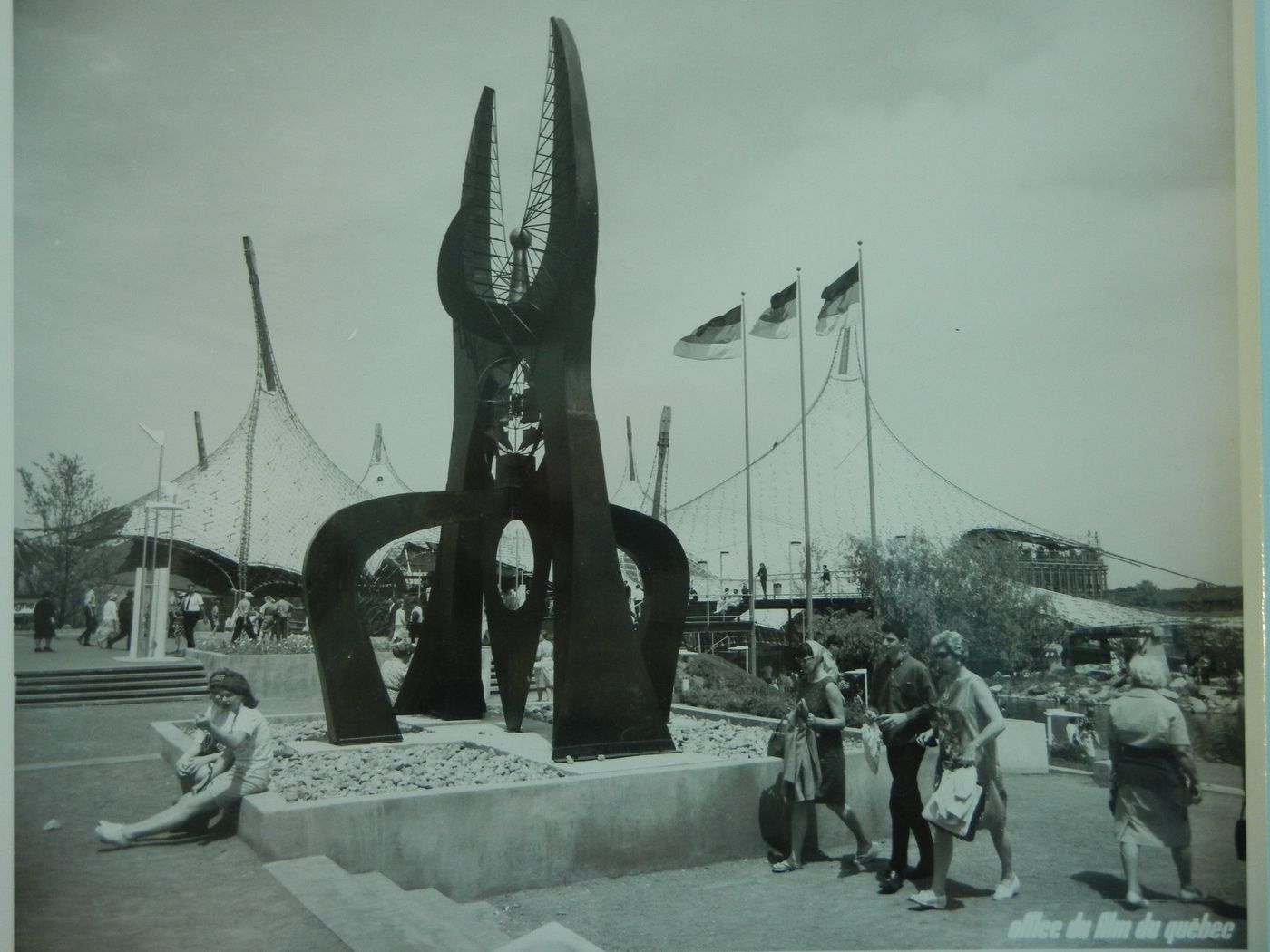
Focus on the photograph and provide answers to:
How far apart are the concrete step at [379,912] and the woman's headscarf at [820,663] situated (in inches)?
67.5

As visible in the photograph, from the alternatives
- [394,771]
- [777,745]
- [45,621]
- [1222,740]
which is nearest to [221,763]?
[394,771]

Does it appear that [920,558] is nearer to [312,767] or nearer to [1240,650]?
[1240,650]

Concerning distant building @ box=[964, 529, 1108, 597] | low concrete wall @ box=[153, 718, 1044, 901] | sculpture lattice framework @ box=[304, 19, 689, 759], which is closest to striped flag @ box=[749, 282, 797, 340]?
sculpture lattice framework @ box=[304, 19, 689, 759]

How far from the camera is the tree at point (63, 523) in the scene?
4723 millimetres

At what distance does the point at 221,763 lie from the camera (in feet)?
14.8

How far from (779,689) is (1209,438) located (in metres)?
2.78

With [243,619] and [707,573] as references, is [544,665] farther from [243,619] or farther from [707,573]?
[243,619]

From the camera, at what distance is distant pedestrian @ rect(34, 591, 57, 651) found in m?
4.77

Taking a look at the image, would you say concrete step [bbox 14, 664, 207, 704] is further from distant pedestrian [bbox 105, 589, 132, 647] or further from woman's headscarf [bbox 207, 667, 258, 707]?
woman's headscarf [bbox 207, 667, 258, 707]

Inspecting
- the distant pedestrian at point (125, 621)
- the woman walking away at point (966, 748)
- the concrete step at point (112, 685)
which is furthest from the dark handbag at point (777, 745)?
the distant pedestrian at point (125, 621)

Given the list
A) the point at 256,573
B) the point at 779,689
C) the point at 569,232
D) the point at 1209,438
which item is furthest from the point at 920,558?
the point at 256,573

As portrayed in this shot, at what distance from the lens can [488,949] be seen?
12.1ft

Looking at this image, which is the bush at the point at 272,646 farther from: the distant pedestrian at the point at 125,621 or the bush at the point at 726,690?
the bush at the point at 726,690

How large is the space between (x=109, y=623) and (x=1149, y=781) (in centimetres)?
493
